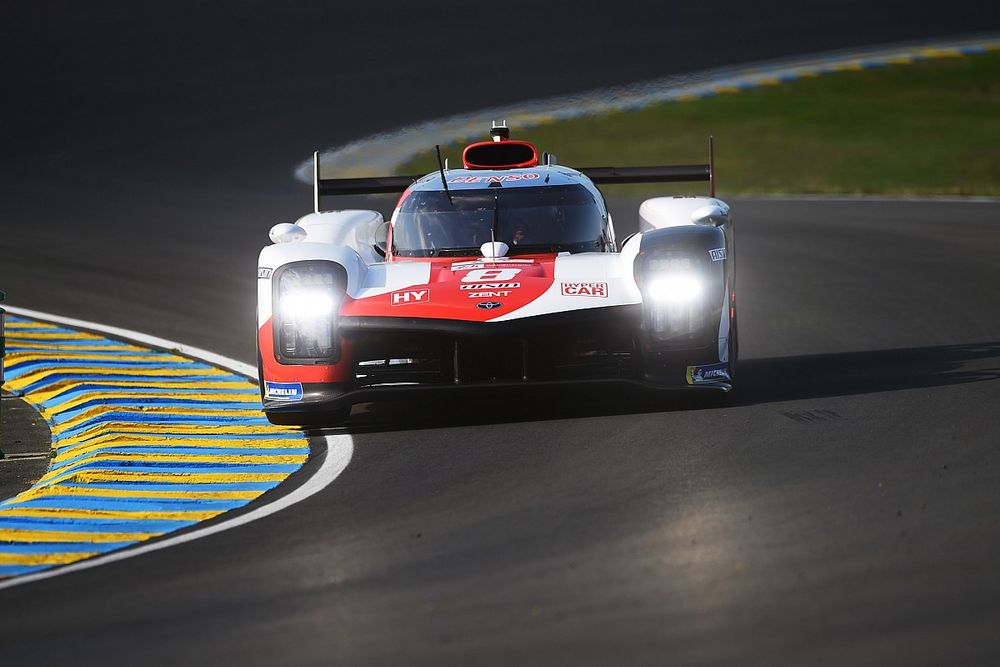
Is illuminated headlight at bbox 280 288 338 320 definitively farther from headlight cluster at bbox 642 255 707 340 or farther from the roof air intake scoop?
the roof air intake scoop

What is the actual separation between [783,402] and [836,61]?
21.7m

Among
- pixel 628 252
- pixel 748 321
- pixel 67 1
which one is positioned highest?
pixel 67 1

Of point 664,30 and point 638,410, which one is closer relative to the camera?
point 638,410

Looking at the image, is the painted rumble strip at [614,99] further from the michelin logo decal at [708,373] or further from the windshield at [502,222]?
the michelin logo decal at [708,373]

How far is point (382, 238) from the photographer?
1108 centimetres

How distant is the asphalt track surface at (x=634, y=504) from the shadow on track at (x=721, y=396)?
34mm

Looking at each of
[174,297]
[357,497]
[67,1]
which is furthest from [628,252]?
[67,1]

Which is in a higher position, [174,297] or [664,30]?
[664,30]

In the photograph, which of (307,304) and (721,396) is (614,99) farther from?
(307,304)

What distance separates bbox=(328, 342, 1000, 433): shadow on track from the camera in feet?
29.5

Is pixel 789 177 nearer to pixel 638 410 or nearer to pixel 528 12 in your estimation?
pixel 528 12

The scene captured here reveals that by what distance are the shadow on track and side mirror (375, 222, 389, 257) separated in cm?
125

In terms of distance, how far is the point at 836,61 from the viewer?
29.6 meters

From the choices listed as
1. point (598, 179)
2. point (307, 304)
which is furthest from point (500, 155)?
point (307, 304)
